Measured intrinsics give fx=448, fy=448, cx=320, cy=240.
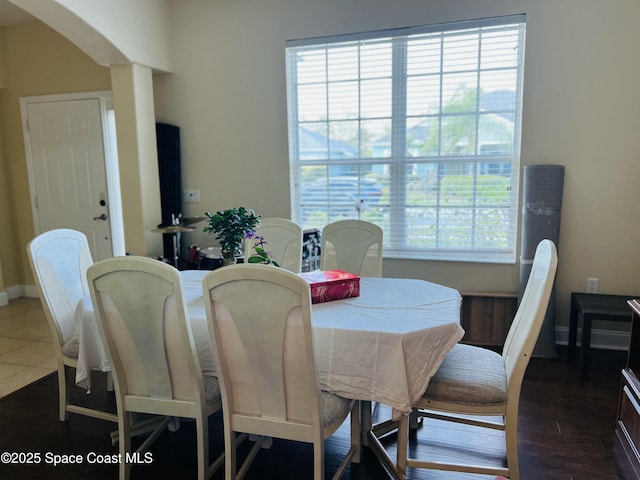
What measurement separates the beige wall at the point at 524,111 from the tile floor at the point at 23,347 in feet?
4.98

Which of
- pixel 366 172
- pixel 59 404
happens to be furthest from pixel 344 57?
pixel 59 404

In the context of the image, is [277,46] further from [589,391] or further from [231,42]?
[589,391]

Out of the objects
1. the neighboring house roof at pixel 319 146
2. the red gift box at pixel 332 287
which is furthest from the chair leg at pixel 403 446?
the neighboring house roof at pixel 319 146

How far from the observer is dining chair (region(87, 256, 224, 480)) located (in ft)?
5.64

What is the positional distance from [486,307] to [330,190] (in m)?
1.56

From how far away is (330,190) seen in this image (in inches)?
Answer: 151

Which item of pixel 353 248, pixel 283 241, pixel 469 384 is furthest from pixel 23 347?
pixel 469 384

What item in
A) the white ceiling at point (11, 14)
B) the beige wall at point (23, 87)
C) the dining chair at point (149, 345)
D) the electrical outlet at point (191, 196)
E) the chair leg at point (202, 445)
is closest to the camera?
the dining chair at point (149, 345)

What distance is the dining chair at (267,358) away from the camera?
150 cm

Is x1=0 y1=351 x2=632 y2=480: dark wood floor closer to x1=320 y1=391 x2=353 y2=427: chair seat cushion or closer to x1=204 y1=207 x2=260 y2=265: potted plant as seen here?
x1=320 y1=391 x2=353 y2=427: chair seat cushion

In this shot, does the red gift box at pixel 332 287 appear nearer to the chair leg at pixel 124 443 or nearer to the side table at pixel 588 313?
the chair leg at pixel 124 443

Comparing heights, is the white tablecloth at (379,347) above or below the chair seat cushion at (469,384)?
above

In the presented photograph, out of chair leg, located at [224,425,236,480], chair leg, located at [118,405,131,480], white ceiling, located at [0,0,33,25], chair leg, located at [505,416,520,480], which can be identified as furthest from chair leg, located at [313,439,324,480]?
white ceiling, located at [0,0,33,25]

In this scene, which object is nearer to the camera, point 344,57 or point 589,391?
point 589,391
